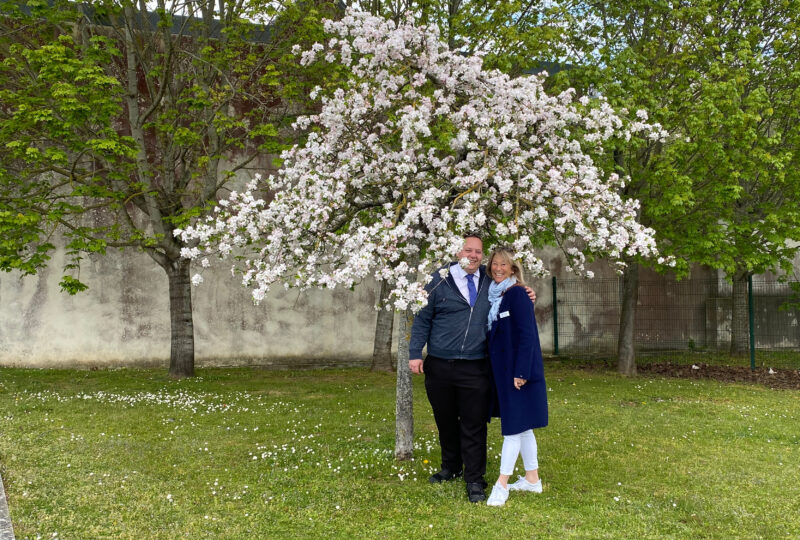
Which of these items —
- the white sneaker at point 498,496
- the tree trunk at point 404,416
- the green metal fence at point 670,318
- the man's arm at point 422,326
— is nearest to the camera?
the white sneaker at point 498,496

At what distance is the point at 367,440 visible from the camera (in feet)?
21.3

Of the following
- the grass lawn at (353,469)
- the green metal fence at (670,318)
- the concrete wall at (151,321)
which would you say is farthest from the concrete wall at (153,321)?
the green metal fence at (670,318)

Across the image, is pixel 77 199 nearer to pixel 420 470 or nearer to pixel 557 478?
pixel 420 470

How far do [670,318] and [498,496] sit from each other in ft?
41.2

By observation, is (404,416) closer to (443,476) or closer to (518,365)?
(443,476)

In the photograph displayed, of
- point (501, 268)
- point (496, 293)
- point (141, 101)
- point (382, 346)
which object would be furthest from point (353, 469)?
point (141, 101)

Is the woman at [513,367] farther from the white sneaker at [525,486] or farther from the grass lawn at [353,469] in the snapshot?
the grass lawn at [353,469]

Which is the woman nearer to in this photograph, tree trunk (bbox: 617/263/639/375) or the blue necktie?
the blue necktie

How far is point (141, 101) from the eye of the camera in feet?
40.7

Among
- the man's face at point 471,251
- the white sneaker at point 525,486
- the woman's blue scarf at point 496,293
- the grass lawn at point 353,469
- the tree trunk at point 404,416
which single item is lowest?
the grass lawn at point 353,469

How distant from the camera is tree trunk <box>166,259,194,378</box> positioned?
11086mm

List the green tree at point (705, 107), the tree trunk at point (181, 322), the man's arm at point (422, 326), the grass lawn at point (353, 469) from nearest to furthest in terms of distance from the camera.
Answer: the grass lawn at point (353, 469)
the man's arm at point (422, 326)
the green tree at point (705, 107)
the tree trunk at point (181, 322)

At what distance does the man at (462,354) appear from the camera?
15.4 feet

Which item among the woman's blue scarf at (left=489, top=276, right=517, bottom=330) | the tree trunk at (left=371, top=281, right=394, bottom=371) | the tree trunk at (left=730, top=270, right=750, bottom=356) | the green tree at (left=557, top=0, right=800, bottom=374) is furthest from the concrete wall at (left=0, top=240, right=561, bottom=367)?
the woman's blue scarf at (left=489, top=276, right=517, bottom=330)
